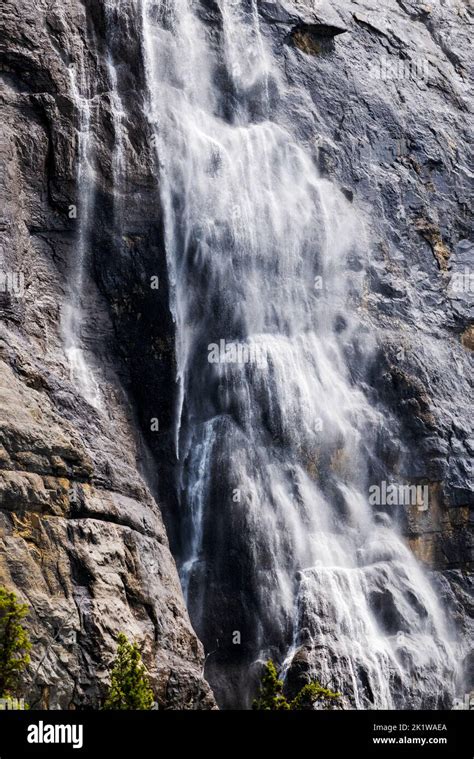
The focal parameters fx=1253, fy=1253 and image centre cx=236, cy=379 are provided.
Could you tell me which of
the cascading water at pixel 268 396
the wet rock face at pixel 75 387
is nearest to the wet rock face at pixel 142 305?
the wet rock face at pixel 75 387

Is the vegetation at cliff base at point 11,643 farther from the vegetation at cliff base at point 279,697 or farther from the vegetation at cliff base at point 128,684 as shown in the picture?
the vegetation at cliff base at point 279,697

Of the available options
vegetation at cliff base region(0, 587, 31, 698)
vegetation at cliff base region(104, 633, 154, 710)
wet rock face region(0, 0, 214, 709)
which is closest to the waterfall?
wet rock face region(0, 0, 214, 709)

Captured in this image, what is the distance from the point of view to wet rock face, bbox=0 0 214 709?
952 inches

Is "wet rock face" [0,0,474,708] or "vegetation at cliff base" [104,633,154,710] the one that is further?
"wet rock face" [0,0,474,708]

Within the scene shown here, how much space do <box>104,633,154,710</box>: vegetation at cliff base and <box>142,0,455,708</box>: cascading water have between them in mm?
6998

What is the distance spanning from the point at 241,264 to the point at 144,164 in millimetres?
3899

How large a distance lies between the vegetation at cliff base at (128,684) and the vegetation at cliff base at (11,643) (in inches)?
68.3

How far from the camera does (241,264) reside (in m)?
35.4

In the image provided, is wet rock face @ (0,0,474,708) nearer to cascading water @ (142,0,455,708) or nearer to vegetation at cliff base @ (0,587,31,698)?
cascading water @ (142,0,455,708)

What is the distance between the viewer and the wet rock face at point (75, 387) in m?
24.2
